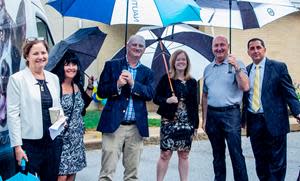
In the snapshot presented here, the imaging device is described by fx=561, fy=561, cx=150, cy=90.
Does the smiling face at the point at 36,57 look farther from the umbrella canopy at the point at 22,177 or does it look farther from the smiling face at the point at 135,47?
the smiling face at the point at 135,47

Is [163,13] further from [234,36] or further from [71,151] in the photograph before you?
[234,36]

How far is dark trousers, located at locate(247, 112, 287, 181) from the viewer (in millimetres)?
6922

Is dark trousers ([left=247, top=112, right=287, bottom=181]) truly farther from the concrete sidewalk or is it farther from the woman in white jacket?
the concrete sidewalk

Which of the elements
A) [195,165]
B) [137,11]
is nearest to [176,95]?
[137,11]

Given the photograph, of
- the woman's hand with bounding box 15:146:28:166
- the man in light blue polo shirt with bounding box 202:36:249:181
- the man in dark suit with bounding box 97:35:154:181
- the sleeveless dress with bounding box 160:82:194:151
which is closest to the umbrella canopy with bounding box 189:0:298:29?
the man in light blue polo shirt with bounding box 202:36:249:181

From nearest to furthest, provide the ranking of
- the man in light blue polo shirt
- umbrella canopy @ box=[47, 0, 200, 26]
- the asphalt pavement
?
umbrella canopy @ box=[47, 0, 200, 26]
the man in light blue polo shirt
the asphalt pavement

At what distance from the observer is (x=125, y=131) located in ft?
20.8

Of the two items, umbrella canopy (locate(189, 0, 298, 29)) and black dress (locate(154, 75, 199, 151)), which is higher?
umbrella canopy (locate(189, 0, 298, 29))

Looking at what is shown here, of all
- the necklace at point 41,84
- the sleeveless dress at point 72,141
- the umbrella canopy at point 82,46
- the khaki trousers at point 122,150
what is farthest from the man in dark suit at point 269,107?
the necklace at point 41,84

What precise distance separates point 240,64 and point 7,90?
2.92 metres

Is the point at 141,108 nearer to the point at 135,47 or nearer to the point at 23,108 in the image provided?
the point at 135,47

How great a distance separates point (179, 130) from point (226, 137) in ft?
1.89

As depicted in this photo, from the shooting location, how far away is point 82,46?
21.4 ft

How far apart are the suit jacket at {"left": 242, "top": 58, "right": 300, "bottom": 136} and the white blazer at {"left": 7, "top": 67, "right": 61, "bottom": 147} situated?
9.83ft
